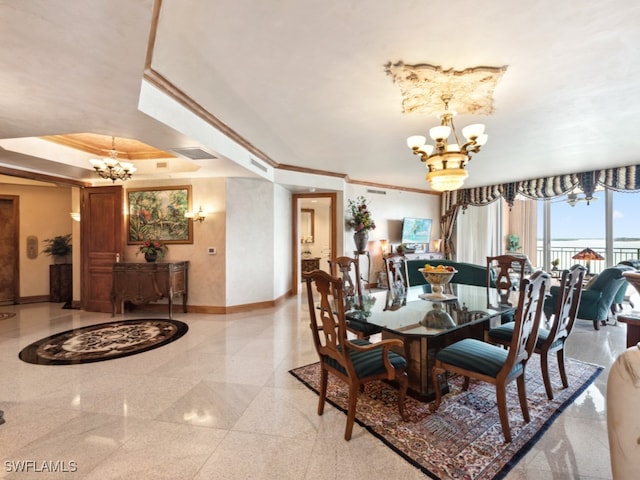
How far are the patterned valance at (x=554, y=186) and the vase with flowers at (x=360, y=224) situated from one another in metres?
3.20

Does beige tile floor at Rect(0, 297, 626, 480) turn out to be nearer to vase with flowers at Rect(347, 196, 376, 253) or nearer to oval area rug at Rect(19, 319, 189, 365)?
oval area rug at Rect(19, 319, 189, 365)

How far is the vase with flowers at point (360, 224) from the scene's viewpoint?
6.43m

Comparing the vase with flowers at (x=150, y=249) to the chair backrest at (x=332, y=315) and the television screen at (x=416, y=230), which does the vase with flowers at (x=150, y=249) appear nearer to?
the chair backrest at (x=332, y=315)

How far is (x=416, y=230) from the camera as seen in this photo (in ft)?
25.9

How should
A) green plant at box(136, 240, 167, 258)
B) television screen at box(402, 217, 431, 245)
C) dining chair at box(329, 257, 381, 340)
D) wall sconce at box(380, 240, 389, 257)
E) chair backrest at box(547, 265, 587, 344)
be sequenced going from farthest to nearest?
television screen at box(402, 217, 431, 245) → wall sconce at box(380, 240, 389, 257) → green plant at box(136, 240, 167, 258) → dining chair at box(329, 257, 381, 340) → chair backrest at box(547, 265, 587, 344)

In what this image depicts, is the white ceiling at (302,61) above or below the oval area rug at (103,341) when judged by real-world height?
above

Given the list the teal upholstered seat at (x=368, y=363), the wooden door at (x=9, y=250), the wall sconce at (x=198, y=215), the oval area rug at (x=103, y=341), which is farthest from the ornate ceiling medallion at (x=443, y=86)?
the wooden door at (x=9, y=250)

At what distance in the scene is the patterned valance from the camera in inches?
219

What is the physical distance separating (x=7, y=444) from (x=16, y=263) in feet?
19.5

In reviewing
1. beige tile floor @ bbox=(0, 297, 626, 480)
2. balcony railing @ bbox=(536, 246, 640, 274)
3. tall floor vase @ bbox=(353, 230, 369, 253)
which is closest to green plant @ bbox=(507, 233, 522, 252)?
balcony railing @ bbox=(536, 246, 640, 274)

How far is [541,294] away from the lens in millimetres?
1966

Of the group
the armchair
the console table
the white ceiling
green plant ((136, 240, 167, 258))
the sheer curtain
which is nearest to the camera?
the white ceiling

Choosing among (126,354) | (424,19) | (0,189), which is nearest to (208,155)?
(126,354)

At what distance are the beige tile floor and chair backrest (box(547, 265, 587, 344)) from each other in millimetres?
528
